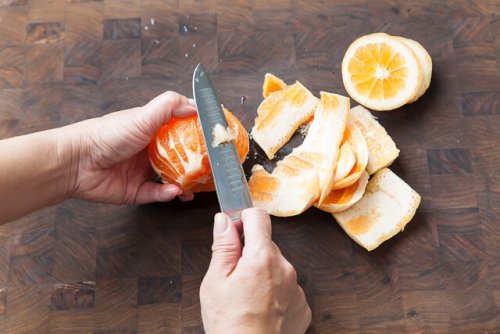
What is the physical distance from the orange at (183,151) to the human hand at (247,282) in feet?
0.88

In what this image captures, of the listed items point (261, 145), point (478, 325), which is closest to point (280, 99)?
point (261, 145)

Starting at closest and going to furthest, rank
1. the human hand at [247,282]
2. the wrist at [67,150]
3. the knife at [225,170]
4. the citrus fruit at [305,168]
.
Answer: the human hand at [247,282] → the knife at [225,170] → the wrist at [67,150] → the citrus fruit at [305,168]

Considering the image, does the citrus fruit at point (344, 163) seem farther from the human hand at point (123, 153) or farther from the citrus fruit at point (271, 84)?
the human hand at point (123, 153)

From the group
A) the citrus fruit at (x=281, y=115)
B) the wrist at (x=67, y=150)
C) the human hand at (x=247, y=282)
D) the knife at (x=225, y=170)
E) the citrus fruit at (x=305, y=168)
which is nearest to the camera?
the human hand at (x=247, y=282)

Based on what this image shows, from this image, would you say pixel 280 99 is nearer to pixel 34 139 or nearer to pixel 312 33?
pixel 312 33

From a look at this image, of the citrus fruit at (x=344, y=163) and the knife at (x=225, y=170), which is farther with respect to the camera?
the citrus fruit at (x=344, y=163)

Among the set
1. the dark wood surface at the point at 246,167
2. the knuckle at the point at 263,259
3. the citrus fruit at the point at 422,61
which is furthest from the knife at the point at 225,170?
the citrus fruit at the point at 422,61

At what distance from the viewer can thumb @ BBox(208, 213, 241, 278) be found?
150cm

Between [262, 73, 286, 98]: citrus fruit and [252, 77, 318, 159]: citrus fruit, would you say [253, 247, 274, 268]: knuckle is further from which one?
[262, 73, 286, 98]: citrus fruit

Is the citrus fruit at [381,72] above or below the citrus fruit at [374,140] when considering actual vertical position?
above

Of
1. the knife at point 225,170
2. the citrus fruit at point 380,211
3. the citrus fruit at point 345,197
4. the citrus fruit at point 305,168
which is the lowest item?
the citrus fruit at point 380,211

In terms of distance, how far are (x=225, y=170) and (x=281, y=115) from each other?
428mm

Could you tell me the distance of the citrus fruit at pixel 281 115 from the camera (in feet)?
6.49

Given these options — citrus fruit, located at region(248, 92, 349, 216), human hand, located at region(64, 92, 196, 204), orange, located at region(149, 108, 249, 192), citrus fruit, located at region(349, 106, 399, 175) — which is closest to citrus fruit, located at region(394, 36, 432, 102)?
citrus fruit, located at region(349, 106, 399, 175)
